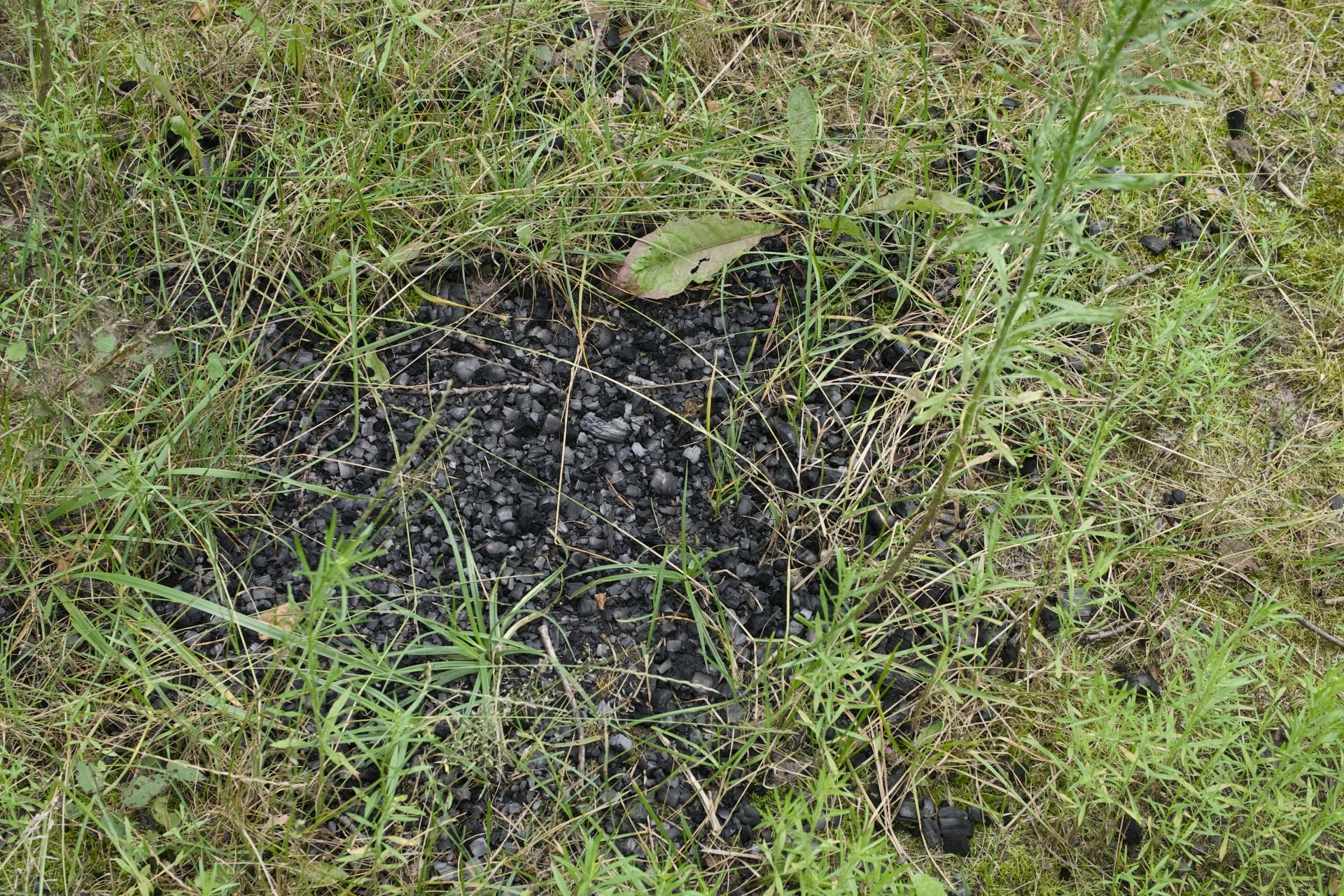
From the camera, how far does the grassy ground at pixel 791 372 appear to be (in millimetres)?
1878

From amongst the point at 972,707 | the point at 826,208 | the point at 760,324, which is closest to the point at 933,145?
the point at 826,208

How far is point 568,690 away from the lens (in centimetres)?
204

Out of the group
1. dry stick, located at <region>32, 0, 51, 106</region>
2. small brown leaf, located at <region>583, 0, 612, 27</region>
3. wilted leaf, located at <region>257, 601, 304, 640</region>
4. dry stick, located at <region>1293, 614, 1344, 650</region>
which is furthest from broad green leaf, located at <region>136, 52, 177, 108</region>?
dry stick, located at <region>1293, 614, 1344, 650</region>

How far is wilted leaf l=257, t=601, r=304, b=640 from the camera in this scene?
2010 millimetres

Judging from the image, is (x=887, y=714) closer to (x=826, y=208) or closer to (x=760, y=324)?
(x=760, y=324)

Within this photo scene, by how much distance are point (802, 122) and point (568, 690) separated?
4.95 ft

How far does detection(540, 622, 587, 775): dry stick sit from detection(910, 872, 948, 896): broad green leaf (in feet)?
2.05

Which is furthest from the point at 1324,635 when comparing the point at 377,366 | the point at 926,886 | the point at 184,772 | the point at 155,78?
the point at 155,78

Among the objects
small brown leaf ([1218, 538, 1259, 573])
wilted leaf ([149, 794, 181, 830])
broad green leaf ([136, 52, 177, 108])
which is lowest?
wilted leaf ([149, 794, 181, 830])

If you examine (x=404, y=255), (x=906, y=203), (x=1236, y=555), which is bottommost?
(x=1236, y=555)

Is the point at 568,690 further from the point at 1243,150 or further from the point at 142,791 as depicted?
the point at 1243,150

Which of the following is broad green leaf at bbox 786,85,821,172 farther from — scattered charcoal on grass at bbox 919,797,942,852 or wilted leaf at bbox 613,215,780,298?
scattered charcoal on grass at bbox 919,797,942,852

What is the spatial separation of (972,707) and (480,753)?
0.97m

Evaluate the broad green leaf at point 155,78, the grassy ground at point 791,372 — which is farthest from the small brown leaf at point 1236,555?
the broad green leaf at point 155,78
